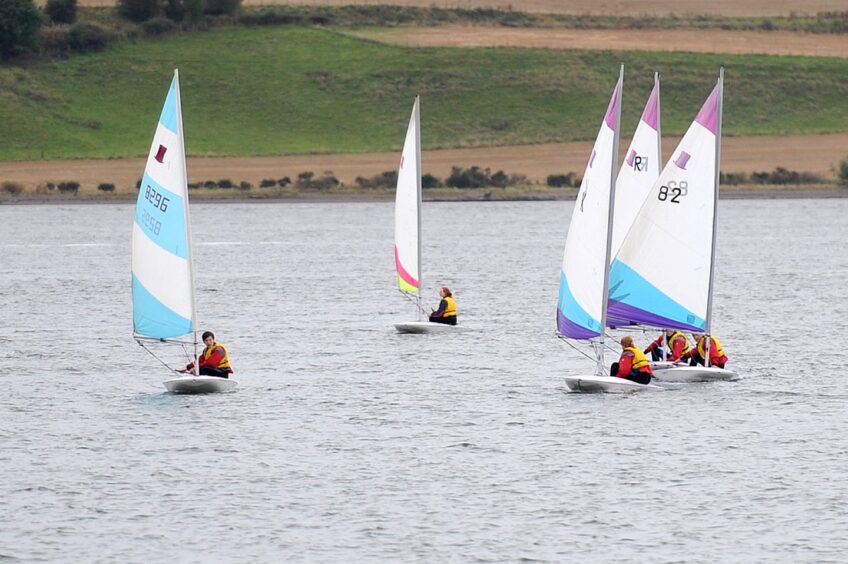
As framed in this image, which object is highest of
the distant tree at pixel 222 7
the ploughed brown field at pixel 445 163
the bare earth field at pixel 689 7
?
the bare earth field at pixel 689 7

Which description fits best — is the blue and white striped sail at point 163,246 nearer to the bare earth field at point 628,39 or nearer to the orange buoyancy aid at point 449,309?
the orange buoyancy aid at point 449,309

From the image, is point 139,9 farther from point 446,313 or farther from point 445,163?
point 446,313

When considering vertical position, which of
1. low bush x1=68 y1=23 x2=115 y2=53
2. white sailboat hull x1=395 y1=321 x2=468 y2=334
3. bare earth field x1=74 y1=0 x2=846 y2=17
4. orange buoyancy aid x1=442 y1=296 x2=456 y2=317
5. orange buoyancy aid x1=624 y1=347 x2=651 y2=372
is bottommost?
white sailboat hull x1=395 y1=321 x2=468 y2=334

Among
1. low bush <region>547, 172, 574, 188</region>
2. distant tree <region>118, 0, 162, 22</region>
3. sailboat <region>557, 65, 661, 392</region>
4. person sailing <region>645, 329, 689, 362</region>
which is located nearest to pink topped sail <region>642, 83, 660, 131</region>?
sailboat <region>557, 65, 661, 392</region>

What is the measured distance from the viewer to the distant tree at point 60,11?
18725cm

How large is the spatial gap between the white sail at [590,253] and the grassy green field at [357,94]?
115 meters

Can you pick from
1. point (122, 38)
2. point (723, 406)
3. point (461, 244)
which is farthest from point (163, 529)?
point (122, 38)

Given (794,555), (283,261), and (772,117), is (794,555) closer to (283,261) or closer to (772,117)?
(283,261)

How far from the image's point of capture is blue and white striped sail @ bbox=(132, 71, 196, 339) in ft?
149

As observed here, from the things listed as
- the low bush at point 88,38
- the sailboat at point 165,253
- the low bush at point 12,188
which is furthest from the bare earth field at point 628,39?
the sailboat at point 165,253

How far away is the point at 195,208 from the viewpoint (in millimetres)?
153625

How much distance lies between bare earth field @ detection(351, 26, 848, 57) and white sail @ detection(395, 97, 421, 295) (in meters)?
121

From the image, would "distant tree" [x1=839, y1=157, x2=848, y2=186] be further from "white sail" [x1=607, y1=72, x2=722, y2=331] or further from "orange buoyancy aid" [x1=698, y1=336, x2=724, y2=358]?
"white sail" [x1=607, y1=72, x2=722, y2=331]

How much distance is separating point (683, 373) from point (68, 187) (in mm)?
100437
